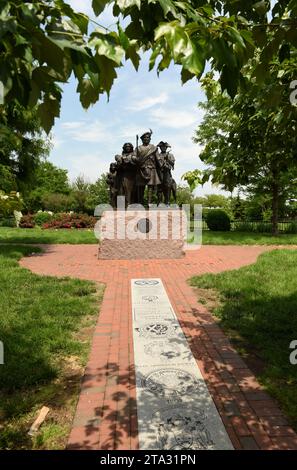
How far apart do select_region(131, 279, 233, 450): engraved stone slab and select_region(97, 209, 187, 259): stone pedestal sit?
285 inches

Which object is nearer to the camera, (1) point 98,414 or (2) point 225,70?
(2) point 225,70

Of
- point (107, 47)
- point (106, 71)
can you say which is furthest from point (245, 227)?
point (107, 47)

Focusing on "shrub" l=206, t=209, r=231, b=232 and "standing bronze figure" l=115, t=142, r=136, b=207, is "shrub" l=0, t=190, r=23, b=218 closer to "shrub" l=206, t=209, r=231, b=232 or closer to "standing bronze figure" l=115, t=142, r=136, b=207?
"standing bronze figure" l=115, t=142, r=136, b=207

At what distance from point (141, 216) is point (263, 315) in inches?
333

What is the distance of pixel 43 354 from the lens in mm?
4992

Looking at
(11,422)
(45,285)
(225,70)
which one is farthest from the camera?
(45,285)

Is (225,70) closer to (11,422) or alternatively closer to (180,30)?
(180,30)

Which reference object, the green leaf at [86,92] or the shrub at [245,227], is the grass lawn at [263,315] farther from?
the shrub at [245,227]

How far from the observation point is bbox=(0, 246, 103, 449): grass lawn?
350 centimetres

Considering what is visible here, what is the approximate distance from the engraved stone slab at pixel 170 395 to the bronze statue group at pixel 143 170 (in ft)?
30.4

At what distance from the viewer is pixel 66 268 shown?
1167cm

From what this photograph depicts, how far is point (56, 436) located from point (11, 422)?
20.6 inches

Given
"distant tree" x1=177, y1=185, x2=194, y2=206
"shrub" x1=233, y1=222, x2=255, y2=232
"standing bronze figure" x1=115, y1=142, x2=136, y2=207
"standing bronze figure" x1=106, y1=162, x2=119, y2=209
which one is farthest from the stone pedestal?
"distant tree" x1=177, y1=185, x2=194, y2=206
